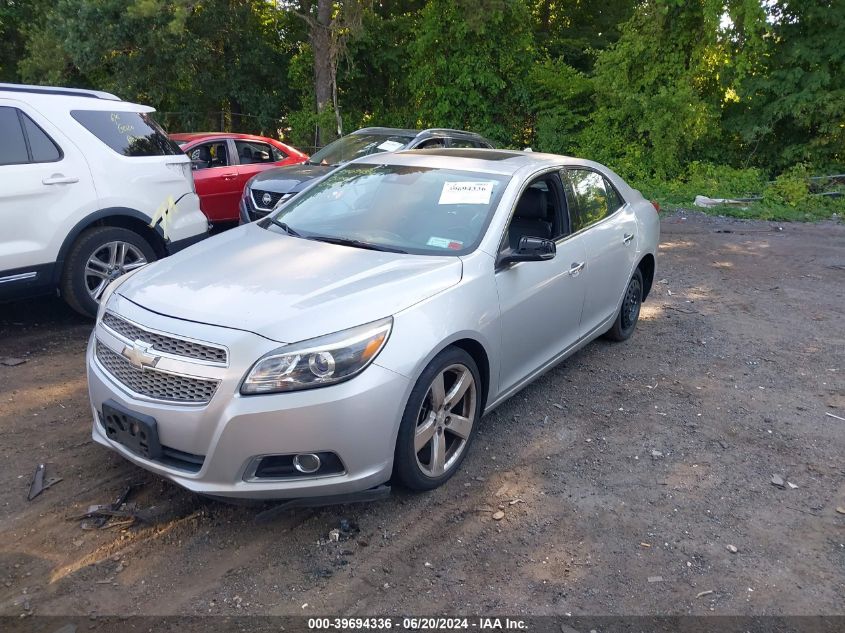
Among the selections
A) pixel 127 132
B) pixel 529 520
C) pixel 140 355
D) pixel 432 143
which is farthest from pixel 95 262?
pixel 432 143

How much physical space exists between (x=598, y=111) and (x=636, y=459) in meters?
14.5

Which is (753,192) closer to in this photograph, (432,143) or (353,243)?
(432,143)

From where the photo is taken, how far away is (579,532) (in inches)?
134

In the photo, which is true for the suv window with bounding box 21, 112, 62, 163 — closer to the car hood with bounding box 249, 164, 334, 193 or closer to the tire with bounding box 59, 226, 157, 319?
the tire with bounding box 59, 226, 157, 319

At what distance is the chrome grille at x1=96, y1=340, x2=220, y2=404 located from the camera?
9.94 ft

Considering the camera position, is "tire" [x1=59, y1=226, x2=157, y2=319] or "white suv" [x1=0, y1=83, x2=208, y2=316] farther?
"tire" [x1=59, y1=226, x2=157, y2=319]

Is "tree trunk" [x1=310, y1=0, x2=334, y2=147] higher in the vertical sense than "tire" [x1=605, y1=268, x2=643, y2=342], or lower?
higher

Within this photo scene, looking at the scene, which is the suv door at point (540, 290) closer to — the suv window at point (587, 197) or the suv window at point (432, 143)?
the suv window at point (587, 197)

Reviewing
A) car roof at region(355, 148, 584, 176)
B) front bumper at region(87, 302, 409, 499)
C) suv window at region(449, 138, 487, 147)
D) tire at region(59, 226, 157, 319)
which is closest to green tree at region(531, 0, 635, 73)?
suv window at region(449, 138, 487, 147)

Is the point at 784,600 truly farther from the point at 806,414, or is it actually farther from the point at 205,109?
the point at 205,109

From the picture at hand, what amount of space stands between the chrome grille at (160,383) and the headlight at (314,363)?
7.7 inches

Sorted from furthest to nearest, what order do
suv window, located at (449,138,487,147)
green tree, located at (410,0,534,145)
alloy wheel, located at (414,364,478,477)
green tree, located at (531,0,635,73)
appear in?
green tree, located at (531,0,635,73) < green tree, located at (410,0,534,145) < suv window, located at (449,138,487,147) < alloy wheel, located at (414,364,478,477)

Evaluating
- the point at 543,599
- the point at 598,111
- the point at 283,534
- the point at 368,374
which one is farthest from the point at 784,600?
the point at 598,111

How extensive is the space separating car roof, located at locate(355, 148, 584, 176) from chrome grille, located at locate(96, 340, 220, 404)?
233cm
